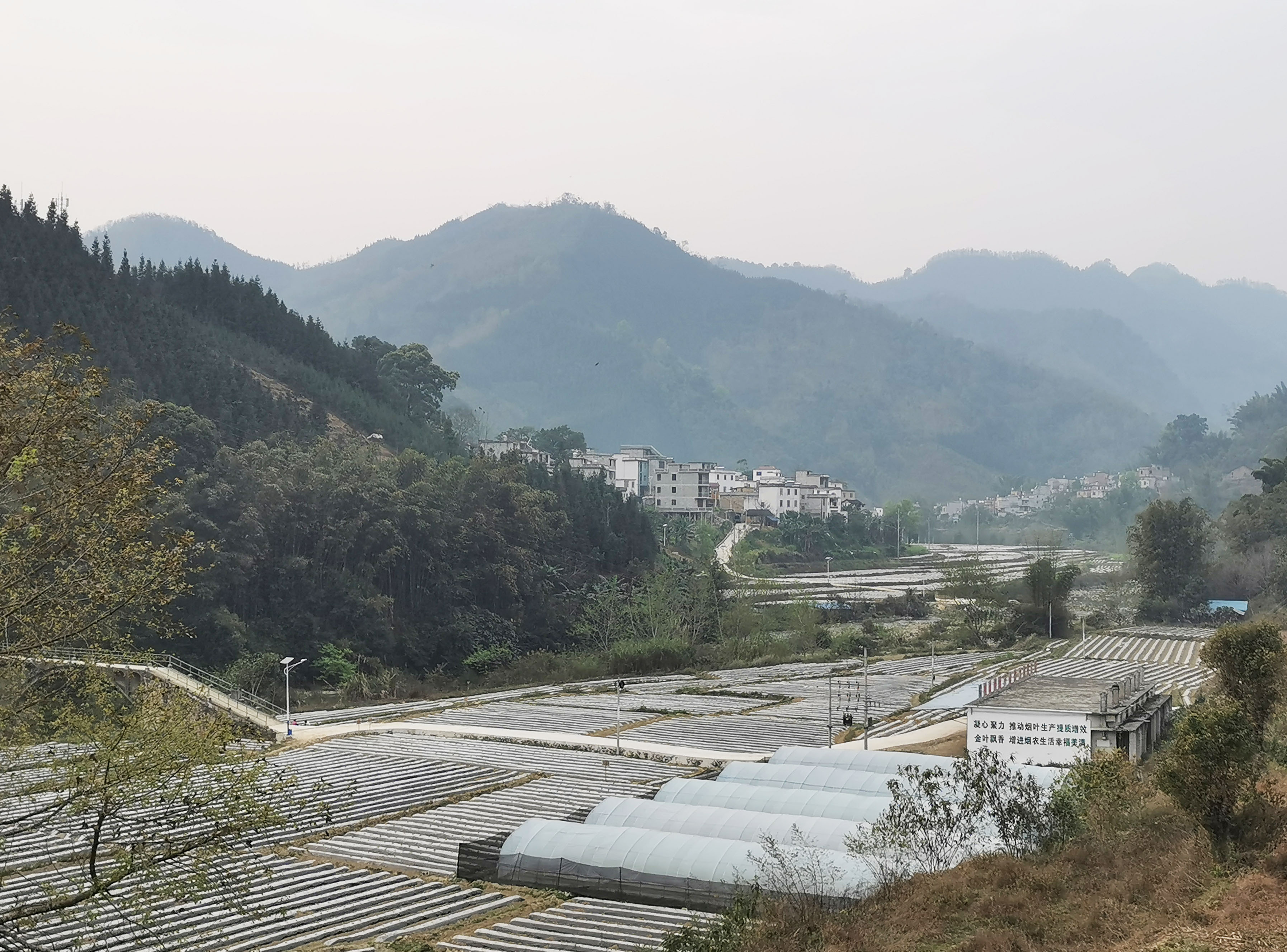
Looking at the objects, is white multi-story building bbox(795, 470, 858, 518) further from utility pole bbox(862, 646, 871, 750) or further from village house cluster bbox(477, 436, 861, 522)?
utility pole bbox(862, 646, 871, 750)

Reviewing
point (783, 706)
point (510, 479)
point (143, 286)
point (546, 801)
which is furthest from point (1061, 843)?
point (143, 286)

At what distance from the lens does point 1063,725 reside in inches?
1330

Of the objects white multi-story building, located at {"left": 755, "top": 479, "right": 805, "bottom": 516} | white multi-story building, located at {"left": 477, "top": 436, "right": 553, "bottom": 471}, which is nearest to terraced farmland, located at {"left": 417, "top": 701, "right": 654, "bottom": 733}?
white multi-story building, located at {"left": 477, "top": 436, "right": 553, "bottom": 471}

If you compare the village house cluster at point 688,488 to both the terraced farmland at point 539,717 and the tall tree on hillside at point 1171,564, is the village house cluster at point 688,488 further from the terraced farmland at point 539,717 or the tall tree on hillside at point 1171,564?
the terraced farmland at point 539,717

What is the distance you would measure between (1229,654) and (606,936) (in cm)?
1534

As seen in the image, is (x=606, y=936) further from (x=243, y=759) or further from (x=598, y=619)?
(x=598, y=619)

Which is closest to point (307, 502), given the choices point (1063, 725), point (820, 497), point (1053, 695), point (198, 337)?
point (198, 337)

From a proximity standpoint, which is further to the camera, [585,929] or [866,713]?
[866,713]

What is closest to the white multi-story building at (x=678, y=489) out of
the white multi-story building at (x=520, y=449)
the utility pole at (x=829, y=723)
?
the white multi-story building at (x=520, y=449)

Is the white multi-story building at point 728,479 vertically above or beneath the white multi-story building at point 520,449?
beneath

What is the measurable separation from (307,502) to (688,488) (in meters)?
66.9

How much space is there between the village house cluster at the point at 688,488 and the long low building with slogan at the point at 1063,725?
7472 centimetres

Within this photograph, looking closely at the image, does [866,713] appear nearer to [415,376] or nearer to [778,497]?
[415,376]

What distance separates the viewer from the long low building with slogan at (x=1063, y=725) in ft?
110
